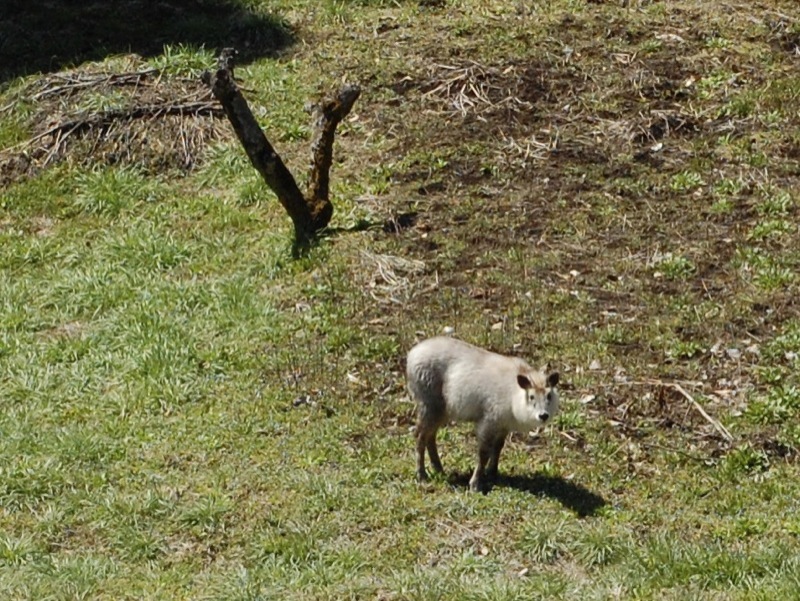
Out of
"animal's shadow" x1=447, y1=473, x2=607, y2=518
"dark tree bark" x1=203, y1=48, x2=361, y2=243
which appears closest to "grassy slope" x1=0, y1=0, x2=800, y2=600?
"animal's shadow" x1=447, y1=473, x2=607, y2=518

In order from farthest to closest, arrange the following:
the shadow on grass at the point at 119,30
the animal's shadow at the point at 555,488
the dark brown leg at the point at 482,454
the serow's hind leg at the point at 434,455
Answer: the shadow on grass at the point at 119,30, the serow's hind leg at the point at 434,455, the dark brown leg at the point at 482,454, the animal's shadow at the point at 555,488

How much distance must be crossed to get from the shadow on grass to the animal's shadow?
8613 mm

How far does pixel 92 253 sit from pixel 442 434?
4818 mm

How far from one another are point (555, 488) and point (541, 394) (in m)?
0.81

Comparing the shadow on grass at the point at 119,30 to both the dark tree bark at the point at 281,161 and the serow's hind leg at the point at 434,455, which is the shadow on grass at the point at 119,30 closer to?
the dark tree bark at the point at 281,161

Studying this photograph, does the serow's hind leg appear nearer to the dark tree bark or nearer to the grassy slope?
the grassy slope

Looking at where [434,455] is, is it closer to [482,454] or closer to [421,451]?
[421,451]

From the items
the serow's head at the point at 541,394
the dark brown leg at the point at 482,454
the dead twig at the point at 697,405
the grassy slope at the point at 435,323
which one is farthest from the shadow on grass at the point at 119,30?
the serow's head at the point at 541,394

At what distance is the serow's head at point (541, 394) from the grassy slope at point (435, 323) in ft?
2.09

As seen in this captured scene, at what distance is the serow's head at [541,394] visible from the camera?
958 cm

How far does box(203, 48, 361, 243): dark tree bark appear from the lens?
530 inches

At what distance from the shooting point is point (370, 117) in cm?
1585

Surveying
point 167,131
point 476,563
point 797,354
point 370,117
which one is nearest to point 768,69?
point 370,117

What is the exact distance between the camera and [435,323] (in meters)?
12.4
